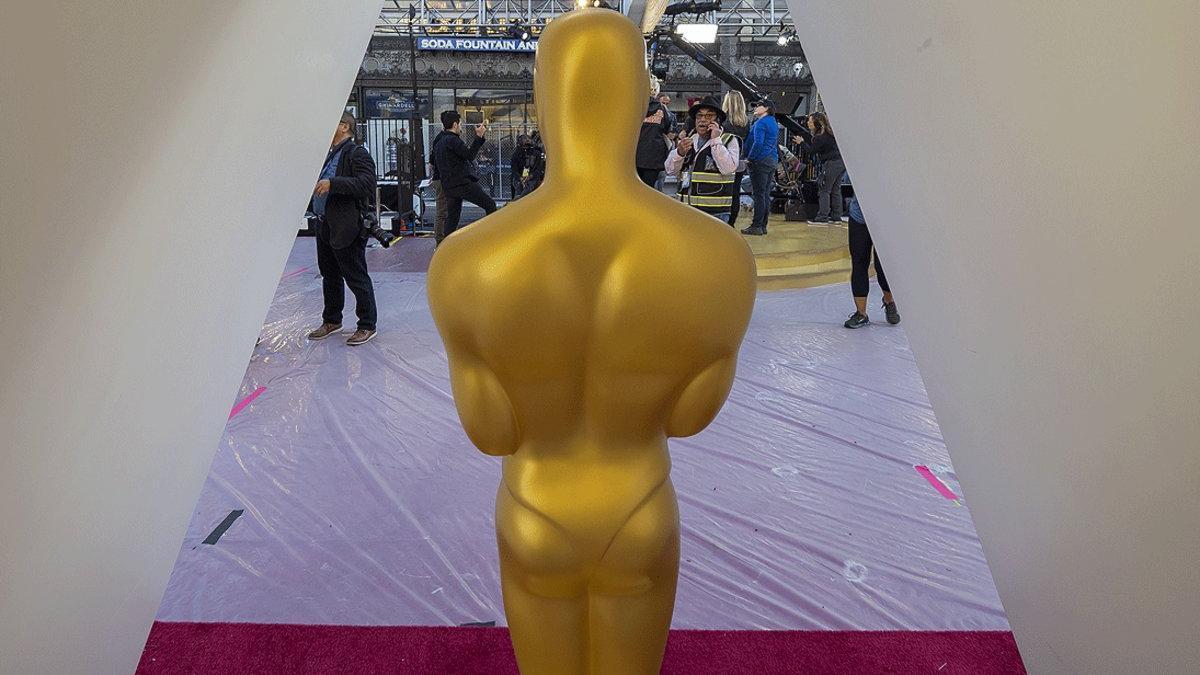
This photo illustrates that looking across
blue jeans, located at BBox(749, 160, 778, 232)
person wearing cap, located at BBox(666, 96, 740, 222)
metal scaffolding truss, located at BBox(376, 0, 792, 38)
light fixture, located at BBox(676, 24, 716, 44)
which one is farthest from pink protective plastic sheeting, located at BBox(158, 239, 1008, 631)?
metal scaffolding truss, located at BBox(376, 0, 792, 38)

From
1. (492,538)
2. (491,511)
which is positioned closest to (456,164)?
(491,511)

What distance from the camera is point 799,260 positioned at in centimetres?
600

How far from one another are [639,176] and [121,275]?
1.42 m

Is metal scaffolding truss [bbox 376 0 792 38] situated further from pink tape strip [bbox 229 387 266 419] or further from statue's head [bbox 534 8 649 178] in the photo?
statue's head [bbox 534 8 649 178]

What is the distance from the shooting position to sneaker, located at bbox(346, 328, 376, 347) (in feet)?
13.2

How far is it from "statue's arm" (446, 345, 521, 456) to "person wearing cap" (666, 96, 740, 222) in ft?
13.2

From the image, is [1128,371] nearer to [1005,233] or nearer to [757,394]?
[1005,233]

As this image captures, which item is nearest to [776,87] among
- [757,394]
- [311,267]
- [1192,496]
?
[311,267]

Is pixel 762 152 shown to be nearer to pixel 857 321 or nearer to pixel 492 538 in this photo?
pixel 857 321

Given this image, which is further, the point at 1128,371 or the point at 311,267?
the point at 311,267

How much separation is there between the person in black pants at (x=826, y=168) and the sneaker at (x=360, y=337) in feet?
16.1

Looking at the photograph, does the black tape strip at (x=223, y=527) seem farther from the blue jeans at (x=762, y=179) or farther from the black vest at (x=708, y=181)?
the blue jeans at (x=762, y=179)

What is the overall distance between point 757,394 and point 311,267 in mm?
4218

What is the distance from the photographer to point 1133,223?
1035mm
